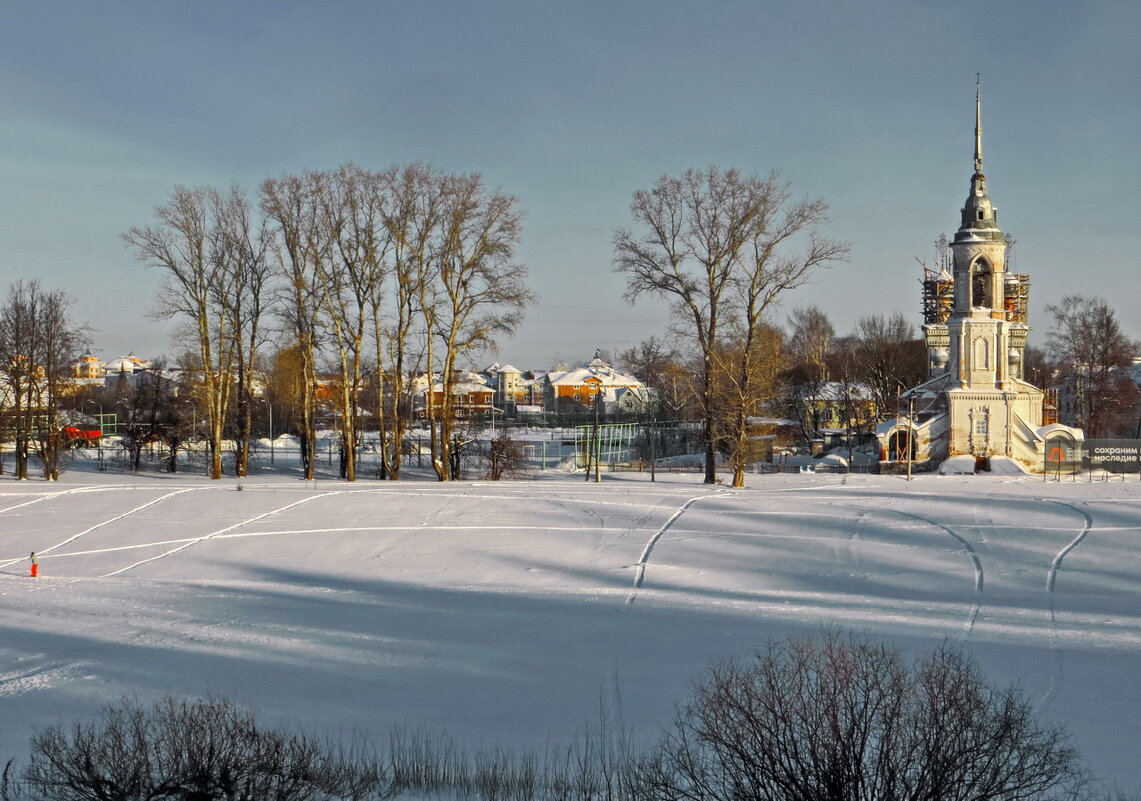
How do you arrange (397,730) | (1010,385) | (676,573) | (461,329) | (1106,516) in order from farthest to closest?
1. (1010,385)
2. (461,329)
3. (1106,516)
4. (676,573)
5. (397,730)

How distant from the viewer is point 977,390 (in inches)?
1794

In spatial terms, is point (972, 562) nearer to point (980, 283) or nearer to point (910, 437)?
point (910, 437)

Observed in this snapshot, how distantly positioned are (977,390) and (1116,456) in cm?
727

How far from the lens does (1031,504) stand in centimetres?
2531

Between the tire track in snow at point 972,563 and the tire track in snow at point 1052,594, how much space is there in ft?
3.64

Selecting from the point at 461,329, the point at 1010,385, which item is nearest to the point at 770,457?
the point at 1010,385

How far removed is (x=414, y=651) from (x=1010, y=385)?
38.7 m

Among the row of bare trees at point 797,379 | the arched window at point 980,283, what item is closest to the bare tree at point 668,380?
the row of bare trees at point 797,379

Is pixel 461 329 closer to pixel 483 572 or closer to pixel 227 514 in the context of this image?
pixel 227 514

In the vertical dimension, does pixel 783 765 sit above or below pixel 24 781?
above

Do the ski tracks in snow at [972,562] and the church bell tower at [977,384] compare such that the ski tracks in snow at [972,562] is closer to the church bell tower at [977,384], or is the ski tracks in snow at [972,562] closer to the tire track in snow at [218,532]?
the tire track in snow at [218,532]

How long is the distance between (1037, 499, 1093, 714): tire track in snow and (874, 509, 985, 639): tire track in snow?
111cm

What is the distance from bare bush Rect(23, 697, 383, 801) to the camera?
810cm

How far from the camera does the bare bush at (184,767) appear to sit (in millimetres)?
8102
